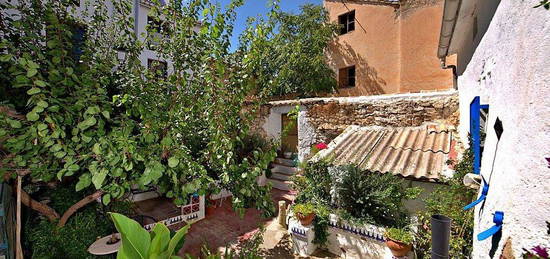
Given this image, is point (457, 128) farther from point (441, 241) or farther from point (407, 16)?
point (407, 16)

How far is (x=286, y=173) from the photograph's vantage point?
1071 centimetres

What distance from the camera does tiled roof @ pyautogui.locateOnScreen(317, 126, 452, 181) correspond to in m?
4.26

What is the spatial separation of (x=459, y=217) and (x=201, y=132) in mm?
4109

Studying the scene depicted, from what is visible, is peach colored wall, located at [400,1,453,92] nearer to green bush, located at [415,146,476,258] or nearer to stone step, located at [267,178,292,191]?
stone step, located at [267,178,292,191]

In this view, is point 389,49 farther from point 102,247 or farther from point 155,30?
point 102,247

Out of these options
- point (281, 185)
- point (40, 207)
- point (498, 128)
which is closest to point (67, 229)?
point (40, 207)

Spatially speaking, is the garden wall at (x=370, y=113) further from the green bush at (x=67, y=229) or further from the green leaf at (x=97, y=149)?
the green bush at (x=67, y=229)

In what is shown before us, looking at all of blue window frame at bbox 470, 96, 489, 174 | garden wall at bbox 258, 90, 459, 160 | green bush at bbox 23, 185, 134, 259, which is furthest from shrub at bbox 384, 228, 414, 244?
green bush at bbox 23, 185, 134, 259

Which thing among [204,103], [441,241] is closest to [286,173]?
[204,103]

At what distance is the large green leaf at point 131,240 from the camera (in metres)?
1.83

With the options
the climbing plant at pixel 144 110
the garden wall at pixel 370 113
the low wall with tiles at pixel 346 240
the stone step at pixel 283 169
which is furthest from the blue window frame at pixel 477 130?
the stone step at pixel 283 169

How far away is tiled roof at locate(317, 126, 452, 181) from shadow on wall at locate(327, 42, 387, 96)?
544 cm

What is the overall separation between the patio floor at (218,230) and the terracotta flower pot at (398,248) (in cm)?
267

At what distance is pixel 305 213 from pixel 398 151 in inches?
101
